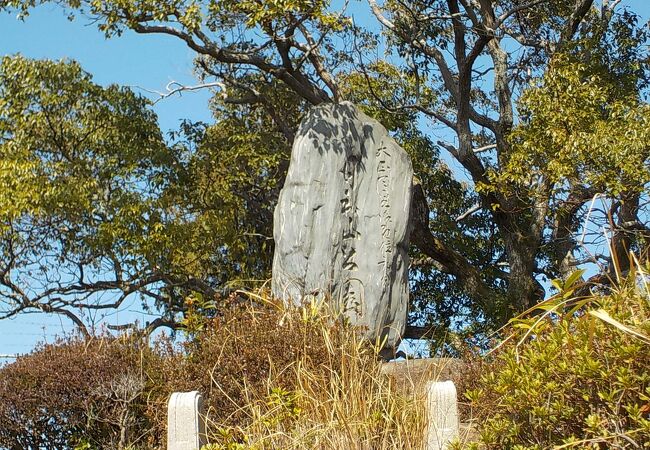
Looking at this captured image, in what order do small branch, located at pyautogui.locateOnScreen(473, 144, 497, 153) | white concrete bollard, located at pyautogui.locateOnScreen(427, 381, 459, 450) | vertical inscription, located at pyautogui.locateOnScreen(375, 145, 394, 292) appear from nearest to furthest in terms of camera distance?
white concrete bollard, located at pyautogui.locateOnScreen(427, 381, 459, 450) → vertical inscription, located at pyautogui.locateOnScreen(375, 145, 394, 292) → small branch, located at pyautogui.locateOnScreen(473, 144, 497, 153)

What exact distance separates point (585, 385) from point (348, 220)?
4561 millimetres

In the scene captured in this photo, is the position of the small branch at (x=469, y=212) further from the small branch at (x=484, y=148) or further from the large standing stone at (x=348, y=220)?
the large standing stone at (x=348, y=220)

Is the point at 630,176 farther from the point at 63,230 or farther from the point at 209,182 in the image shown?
the point at 63,230

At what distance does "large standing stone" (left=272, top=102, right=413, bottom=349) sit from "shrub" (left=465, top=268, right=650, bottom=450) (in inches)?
145

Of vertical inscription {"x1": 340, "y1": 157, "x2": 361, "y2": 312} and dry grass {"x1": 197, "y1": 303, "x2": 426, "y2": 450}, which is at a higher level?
vertical inscription {"x1": 340, "y1": 157, "x2": 361, "y2": 312}

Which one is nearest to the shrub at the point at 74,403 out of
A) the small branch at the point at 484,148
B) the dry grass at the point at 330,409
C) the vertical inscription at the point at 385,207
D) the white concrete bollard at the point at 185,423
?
the dry grass at the point at 330,409

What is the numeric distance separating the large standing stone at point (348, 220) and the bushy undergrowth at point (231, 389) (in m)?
1.27

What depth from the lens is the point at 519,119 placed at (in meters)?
10.7

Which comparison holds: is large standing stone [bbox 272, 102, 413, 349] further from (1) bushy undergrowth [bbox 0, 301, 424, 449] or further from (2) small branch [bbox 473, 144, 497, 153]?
(2) small branch [bbox 473, 144, 497, 153]

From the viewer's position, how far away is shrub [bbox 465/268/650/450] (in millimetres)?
3227

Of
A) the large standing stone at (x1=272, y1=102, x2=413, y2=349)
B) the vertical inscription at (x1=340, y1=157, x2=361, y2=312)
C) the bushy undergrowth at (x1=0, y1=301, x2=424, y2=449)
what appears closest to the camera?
the bushy undergrowth at (x1=0, y1=301, x2=424, y2=449)

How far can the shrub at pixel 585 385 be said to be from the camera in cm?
323

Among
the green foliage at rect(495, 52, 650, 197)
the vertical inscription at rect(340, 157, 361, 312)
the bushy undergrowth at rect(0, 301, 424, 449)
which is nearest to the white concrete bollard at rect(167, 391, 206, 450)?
the bushy undergrowth at rect(0, 301, 424, 449)

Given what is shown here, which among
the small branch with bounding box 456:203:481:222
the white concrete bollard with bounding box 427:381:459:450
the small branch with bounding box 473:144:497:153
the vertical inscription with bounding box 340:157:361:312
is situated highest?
the small branch with bounding box 473:144:497:153
